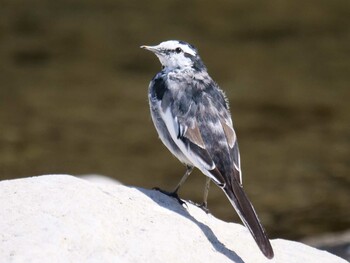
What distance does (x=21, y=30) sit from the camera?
63.8ft

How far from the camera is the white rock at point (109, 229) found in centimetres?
630

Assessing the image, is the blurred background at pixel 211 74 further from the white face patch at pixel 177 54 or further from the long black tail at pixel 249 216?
the long black tail at pixel 249 216

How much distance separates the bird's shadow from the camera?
6.92 meters

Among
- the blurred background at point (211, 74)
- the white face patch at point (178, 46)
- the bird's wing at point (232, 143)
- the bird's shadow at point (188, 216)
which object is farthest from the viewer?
the blurred background at point (211, 74)

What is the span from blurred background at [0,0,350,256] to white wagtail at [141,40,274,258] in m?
4.35

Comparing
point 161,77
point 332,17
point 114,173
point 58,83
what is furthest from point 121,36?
point 161,77

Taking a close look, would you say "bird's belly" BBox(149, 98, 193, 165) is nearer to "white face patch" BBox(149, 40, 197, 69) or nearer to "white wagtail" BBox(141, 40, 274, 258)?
"white wagtail" BBox(141, 40, 274, 258)

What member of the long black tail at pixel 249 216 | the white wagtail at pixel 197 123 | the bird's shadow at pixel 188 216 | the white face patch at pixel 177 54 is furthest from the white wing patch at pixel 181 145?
the white face patch at pixel 177 54

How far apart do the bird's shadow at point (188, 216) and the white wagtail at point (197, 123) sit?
0.47ft

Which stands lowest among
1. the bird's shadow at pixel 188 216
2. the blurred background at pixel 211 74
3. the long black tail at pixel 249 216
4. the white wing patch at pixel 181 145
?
the blurred background at pixel 211 74

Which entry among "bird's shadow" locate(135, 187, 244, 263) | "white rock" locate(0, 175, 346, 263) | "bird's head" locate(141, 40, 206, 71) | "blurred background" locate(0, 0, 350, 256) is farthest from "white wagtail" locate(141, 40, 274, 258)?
"blurred background" locate(0, 0, 350, 256)

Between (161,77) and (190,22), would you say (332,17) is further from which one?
(161,77)

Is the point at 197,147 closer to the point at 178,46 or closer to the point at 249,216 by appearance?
the point at 249,216

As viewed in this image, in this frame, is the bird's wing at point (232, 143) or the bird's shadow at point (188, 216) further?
the bird's wing at point (232, 143)
